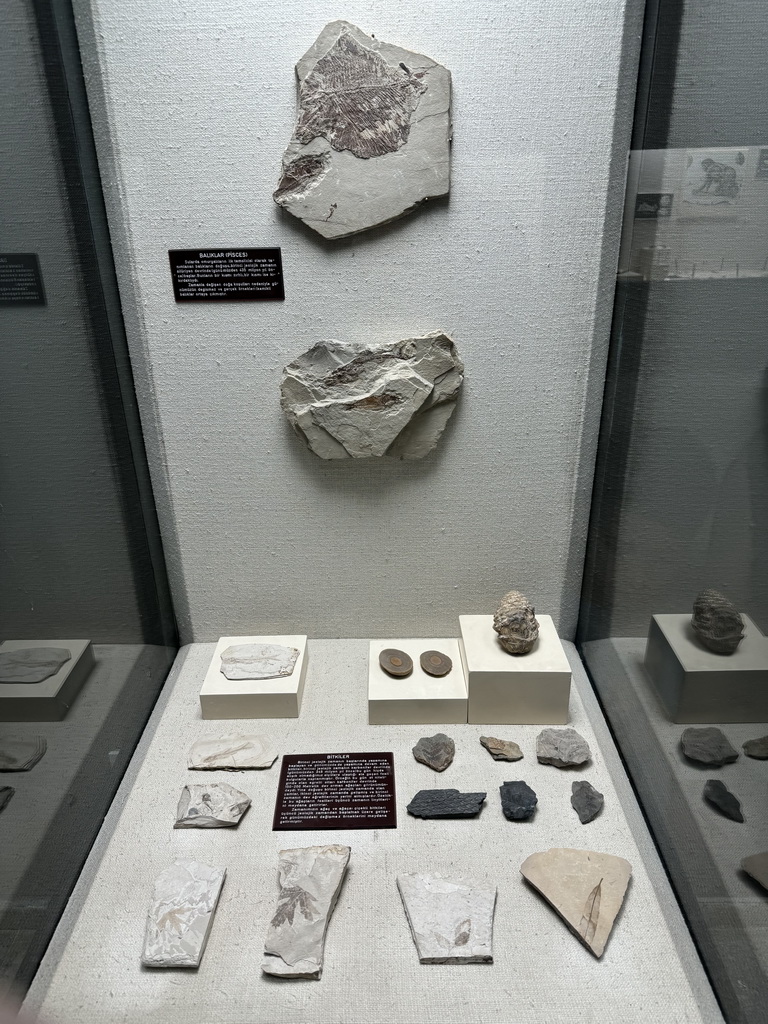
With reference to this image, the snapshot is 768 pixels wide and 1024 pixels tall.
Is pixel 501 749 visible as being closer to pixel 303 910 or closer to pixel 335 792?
pixel 335 792

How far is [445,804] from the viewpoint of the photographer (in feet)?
5.98

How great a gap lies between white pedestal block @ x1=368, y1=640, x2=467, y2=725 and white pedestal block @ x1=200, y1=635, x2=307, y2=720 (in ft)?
0.76

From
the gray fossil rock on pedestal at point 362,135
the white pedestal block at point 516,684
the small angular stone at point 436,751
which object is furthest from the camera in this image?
the white pedestal block at point 516,684

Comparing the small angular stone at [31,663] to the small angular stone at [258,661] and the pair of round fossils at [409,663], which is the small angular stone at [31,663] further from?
the pair of round fossils at [409,663]

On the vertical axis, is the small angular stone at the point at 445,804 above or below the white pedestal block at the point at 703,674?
below

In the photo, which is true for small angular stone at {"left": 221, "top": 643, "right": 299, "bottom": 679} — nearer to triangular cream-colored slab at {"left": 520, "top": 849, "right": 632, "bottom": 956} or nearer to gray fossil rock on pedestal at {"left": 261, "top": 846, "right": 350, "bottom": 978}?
gray fossil rock on pedestal at {"left": 261, "top": 846, "right": 350, "bottom": 978}

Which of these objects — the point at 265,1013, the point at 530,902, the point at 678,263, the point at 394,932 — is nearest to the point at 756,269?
the point at 678,263

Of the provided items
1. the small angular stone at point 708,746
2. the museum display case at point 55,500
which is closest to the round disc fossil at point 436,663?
the small angular stone at point 708,746

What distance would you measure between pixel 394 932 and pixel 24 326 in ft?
5.00

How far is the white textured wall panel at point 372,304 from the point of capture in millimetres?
1794

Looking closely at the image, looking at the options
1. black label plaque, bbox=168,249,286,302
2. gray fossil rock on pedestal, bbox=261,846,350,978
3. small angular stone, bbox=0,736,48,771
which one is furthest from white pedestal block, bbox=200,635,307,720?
black label plaque, bbox=168,249,286,302

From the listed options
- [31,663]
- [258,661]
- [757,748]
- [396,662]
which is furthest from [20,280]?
[757,748]

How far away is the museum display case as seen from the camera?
4.91 feet

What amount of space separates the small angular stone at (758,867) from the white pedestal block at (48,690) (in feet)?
4.79
